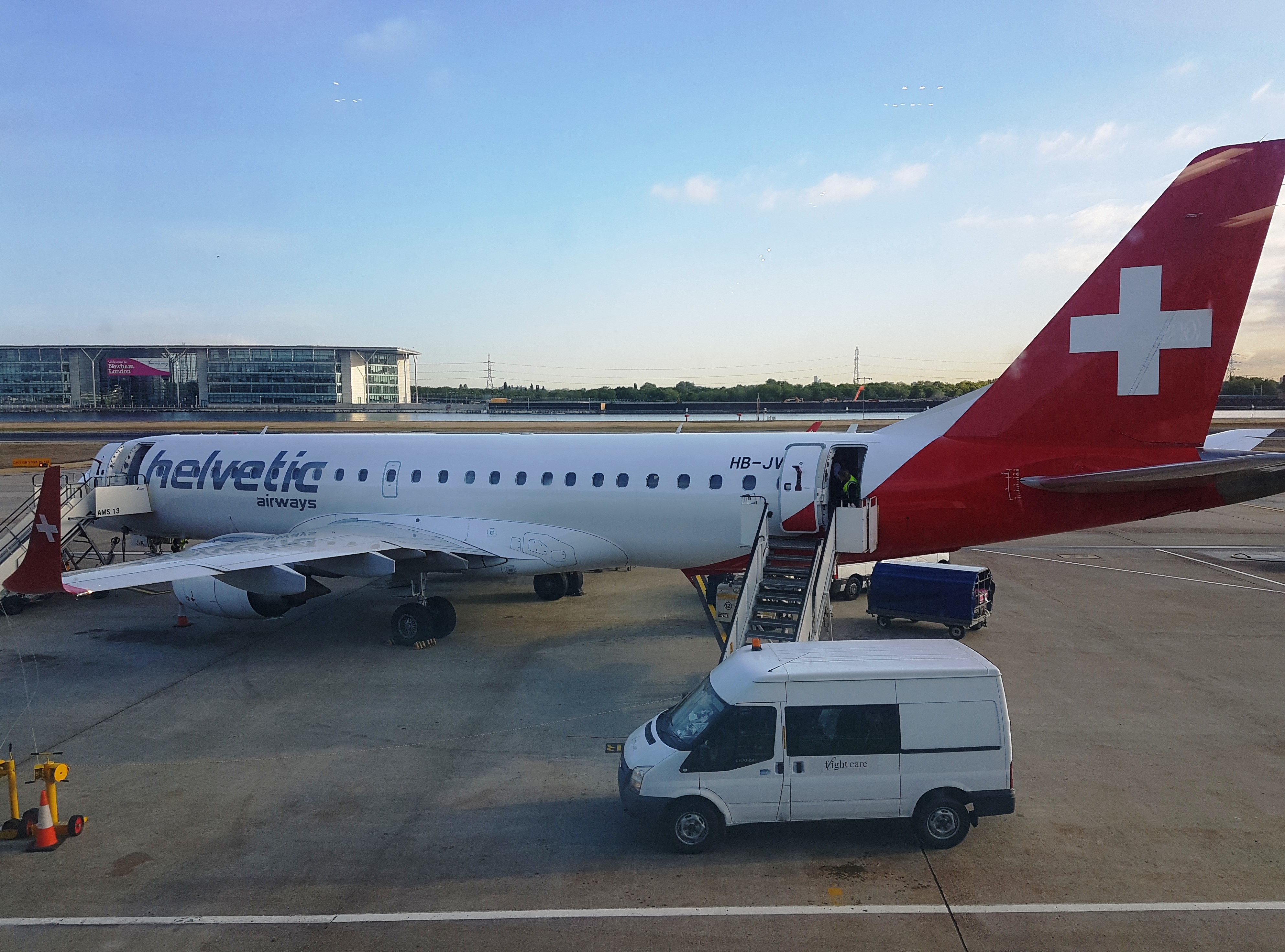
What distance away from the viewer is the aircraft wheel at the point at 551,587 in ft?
77.2

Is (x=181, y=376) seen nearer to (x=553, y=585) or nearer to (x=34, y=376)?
(x=34, y=376)

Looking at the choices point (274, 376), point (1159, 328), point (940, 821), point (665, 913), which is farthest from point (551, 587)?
point (274, 376)

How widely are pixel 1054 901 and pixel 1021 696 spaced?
6.91 meters

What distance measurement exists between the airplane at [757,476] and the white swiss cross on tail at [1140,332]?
3 cm

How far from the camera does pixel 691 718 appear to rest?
410 inches

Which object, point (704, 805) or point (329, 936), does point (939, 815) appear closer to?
point (704, 805)

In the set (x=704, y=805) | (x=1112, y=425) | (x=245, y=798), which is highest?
(x=1112, y=425)

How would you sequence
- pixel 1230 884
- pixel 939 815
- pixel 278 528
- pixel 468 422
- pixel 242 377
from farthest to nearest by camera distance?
pixel 242 377 → pixel 468 422 → pixel 278 528 → pixel 939 815 → pixel 1230 884

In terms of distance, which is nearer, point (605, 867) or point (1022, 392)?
point (605, 867)

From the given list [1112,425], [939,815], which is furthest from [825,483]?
[939,815]

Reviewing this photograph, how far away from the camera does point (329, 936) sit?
8.51 metres

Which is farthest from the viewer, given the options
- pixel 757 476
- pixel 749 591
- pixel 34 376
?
pixel 34 376

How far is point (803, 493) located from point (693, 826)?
9413 mm

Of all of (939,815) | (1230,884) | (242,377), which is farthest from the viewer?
(242,377)
